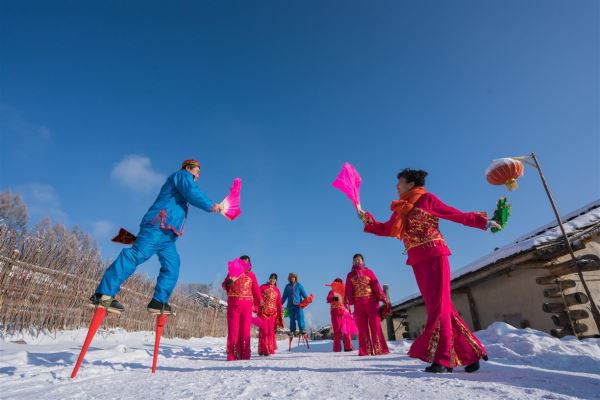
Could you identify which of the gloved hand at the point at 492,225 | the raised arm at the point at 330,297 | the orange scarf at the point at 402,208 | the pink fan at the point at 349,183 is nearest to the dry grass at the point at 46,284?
the raised arm at the point at 330,297

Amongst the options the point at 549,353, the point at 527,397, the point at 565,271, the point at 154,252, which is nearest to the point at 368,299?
the point at 549,353

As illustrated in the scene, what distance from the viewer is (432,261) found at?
3070 mm

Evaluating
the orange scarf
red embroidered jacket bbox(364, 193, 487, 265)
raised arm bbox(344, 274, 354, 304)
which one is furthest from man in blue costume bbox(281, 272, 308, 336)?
red embroidered jacket bbox(364, 193, 487, 265)

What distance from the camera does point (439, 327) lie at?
2840 millimetres

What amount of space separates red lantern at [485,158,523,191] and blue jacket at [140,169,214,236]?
4606mm

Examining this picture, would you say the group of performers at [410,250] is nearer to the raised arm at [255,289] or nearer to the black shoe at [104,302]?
the black shoe at [104,302]

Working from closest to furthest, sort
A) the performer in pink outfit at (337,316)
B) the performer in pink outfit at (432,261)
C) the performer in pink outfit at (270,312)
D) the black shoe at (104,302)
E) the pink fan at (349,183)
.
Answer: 1. the performer in pink outfit at (432,261)
2. the black shoe at (104,302)
3. the pink fan at (349,183)
4. the performer in pink outfit at (270,312)
5. the performer in pink outfit at (337,316)

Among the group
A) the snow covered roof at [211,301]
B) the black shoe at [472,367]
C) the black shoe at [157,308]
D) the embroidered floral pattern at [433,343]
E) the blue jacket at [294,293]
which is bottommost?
the black shoe at [472,367]

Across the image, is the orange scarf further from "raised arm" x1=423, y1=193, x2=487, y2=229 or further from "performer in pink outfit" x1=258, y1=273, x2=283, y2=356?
"performer in pink outfit" x1=258, y1=273, x2=283, y2=356

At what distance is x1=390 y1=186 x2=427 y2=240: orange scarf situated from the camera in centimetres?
338

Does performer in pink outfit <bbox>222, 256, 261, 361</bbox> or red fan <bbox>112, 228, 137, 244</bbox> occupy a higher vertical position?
red fan <bbox>112, 228, 137, 244</bbox>

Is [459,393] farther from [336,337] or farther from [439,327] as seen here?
[336,337]

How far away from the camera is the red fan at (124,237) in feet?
11.3

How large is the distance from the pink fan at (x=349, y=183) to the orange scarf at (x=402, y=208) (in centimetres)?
46
